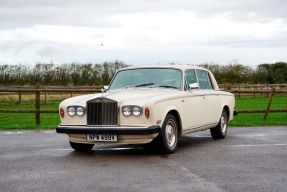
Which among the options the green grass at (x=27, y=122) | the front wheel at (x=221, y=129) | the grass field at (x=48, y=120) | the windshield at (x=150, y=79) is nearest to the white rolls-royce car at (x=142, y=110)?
the windshield at (x=150, y=79)

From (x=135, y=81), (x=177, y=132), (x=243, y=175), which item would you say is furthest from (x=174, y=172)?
(x=135, y=81)

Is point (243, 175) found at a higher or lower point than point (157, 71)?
lower

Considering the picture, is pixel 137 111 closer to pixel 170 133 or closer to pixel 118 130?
pixel 118 130

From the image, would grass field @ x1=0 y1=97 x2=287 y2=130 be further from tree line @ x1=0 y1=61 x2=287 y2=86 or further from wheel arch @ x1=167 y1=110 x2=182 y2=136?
tree line @ x1=0 y1=61 x2=287 y2=86

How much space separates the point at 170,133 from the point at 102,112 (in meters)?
1.35

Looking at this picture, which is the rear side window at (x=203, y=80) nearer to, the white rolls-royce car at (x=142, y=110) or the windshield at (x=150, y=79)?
the white rolls-royce car at (x=142, y=110)

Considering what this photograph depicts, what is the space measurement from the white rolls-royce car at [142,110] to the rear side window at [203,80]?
0.40ft

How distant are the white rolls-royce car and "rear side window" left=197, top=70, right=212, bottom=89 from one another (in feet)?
0.40

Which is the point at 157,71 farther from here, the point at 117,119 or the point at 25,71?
the point at 25,71

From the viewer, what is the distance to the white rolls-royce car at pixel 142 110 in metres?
8.95

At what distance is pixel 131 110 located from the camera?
8.95 meters

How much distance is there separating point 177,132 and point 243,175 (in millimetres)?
2768

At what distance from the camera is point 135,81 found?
413 inches

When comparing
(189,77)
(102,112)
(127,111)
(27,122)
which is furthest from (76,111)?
(27,122)
